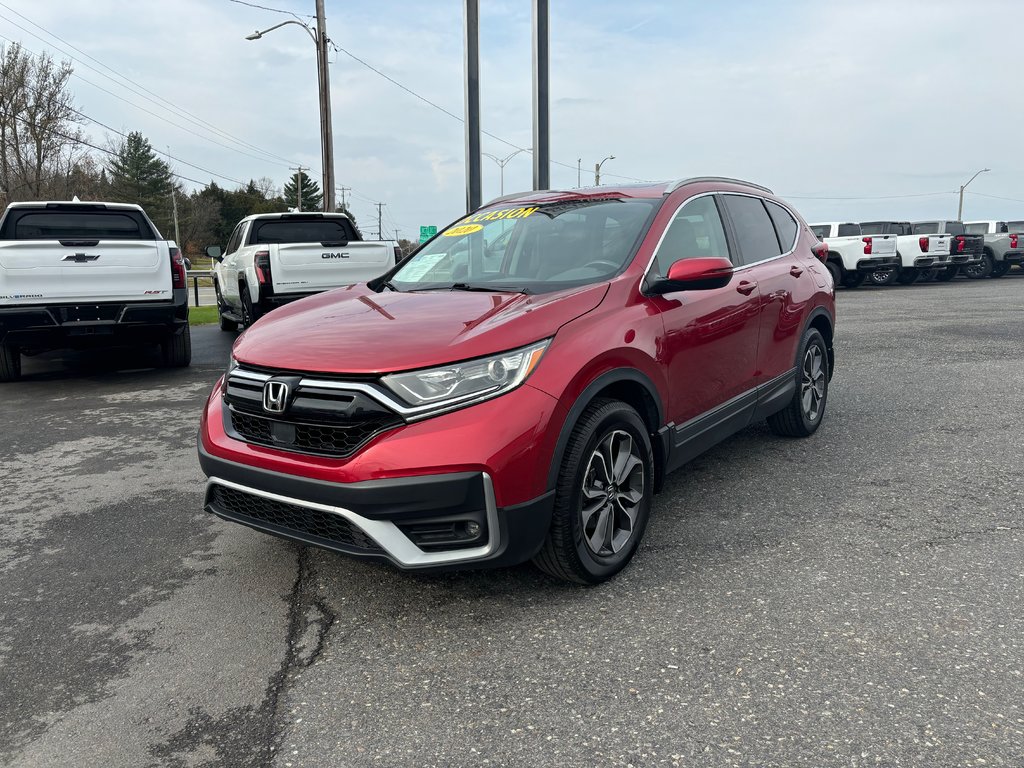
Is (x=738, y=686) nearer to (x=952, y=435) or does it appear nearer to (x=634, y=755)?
(x=634, y=755)

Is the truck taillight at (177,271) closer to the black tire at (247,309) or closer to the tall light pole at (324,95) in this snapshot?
the black tire at (247,309)

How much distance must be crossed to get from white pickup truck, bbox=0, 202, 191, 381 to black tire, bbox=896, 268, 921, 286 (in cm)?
2077

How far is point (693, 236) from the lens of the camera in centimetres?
425

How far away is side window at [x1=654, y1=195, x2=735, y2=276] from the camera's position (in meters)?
3.94

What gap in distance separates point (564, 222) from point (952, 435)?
345 cm

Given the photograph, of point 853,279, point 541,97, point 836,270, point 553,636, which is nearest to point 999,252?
point 853,279

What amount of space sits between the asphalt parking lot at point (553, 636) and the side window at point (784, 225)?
1522 mm

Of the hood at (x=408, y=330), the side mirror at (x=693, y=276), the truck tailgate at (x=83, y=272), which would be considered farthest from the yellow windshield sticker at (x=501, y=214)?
the truck tailgate at (x=83, y=272)

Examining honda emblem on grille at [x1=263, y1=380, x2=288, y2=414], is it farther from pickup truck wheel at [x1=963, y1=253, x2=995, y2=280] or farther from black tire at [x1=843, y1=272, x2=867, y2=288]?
pickup truck wheel at [x1=963, y1=253, x2=995, y2=280]

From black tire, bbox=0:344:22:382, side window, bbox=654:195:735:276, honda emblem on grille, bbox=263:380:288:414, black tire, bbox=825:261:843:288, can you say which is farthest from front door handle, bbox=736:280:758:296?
black tire, bbox=825:261:843:288

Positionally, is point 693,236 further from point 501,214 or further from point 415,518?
point 415,518

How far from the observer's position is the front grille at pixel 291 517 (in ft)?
9.41

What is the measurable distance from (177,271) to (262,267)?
52.8 inches

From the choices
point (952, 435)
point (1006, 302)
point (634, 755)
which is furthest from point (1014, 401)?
point (1006, 302)
